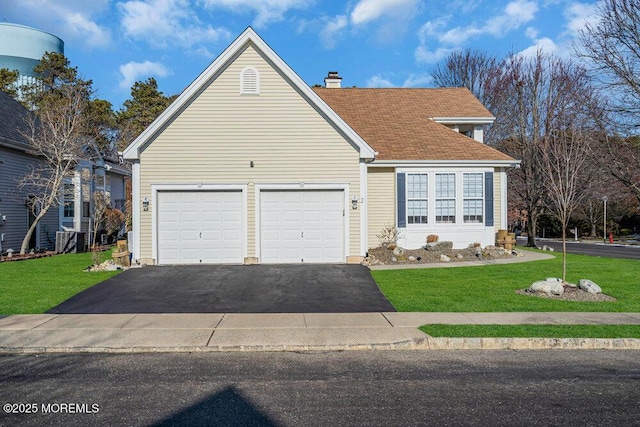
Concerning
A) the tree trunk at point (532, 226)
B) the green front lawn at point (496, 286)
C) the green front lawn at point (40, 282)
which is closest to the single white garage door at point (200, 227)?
the green front lawn at point (40, 282)

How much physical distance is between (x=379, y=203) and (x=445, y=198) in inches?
95.5

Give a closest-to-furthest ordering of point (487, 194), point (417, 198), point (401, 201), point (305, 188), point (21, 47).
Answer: point (305, 188) → point (401, 201) → point (417, 198) → point (487, 194) → point (21, 47)

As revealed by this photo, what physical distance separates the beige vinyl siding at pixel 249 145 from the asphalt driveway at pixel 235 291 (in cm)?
171

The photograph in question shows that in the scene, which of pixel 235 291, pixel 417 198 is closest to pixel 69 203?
pixel 235 291

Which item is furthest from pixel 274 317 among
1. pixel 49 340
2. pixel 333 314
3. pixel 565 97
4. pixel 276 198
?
pixel 565 97

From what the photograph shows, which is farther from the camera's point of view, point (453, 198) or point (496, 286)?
point (453, 198)

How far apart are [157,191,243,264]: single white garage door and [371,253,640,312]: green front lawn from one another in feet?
16.1

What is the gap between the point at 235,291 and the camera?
1191 cm

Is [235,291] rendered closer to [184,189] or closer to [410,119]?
[184,189]

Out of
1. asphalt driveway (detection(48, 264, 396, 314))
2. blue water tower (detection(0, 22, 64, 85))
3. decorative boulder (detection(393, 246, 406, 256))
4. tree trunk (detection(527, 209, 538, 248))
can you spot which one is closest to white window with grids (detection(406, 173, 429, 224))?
decorative boulder (detection(393, 246, 406, 256))

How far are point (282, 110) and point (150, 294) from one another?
736cm

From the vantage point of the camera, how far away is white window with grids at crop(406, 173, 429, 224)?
1800cm

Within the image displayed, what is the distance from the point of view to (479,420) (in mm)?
4844

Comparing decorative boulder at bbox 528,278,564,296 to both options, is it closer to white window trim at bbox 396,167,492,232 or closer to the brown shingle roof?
white window trim at bbox 396,167,492,232
